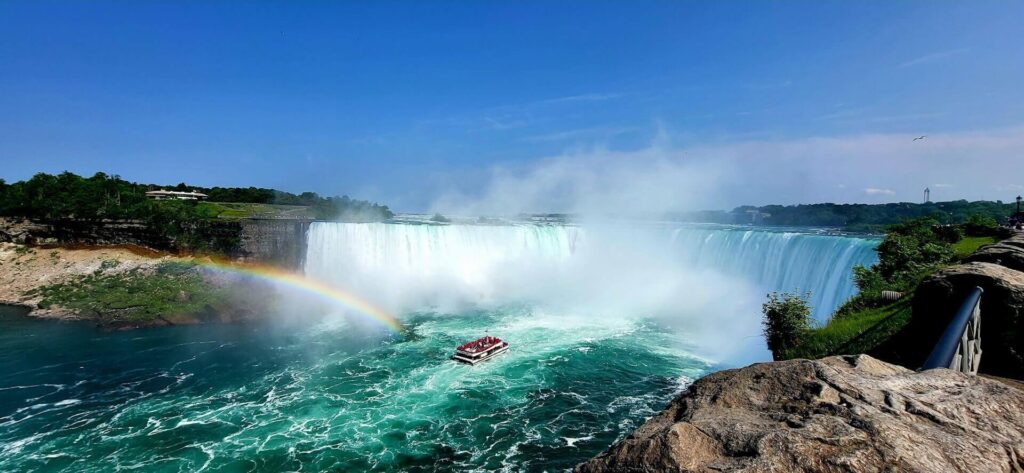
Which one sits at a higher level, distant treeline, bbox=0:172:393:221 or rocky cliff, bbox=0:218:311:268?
distant treeline, bbox=0:172:393:221

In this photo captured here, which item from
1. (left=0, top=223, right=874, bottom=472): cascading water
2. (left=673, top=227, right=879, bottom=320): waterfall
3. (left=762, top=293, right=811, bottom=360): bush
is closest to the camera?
(left=762, top=293, right=811, bottom=360): bush

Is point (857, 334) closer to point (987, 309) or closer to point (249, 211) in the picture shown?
point (987, 309)

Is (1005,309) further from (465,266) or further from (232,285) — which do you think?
(232,285)

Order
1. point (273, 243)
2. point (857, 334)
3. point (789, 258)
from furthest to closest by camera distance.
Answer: point (273, 243) → point (789, 258) → point (857, 334)

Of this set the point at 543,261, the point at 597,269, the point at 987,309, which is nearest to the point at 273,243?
the point at 543,261

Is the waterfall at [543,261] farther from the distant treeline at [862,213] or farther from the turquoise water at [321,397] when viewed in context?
the distant treeline at [862,213]

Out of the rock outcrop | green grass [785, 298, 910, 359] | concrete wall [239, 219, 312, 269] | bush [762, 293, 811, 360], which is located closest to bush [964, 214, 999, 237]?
green grass [785, 298, 910, 359]

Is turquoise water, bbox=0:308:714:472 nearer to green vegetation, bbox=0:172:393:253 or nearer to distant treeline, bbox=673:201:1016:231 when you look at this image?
green vegetation, bbox=0:172:393:253
